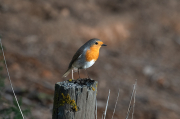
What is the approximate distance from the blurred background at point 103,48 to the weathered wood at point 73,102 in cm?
417

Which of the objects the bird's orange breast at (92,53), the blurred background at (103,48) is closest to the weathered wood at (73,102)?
the bird's orange breast at (92,53)

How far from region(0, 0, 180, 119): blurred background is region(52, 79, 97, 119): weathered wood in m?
4.17

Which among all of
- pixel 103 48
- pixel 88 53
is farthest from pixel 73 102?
pixel 103 48

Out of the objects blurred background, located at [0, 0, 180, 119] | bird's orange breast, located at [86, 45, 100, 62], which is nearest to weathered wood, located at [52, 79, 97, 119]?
bird's orange breast, located at [86, 45, 100, 62]

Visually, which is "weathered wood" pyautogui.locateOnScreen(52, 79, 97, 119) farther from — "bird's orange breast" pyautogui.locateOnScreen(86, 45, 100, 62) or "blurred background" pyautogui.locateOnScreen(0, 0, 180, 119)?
"blurred background" pyautogui.locateOnScreen(0, 0, 180, 119)

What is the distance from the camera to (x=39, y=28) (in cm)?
1109

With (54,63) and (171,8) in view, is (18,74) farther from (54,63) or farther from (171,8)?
(171,8)

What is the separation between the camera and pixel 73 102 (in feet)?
8.34

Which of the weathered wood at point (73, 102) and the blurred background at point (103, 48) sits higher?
the blurred background at point (103, 48)

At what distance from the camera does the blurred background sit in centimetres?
773

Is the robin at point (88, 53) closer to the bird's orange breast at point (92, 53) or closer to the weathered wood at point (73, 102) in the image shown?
the bird's orange breast at point (92, 53)

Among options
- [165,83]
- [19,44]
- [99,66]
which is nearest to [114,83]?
[99,66]

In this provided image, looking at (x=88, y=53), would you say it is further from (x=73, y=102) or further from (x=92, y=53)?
(x=73, y=102)

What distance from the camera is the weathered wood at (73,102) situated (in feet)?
8.36
